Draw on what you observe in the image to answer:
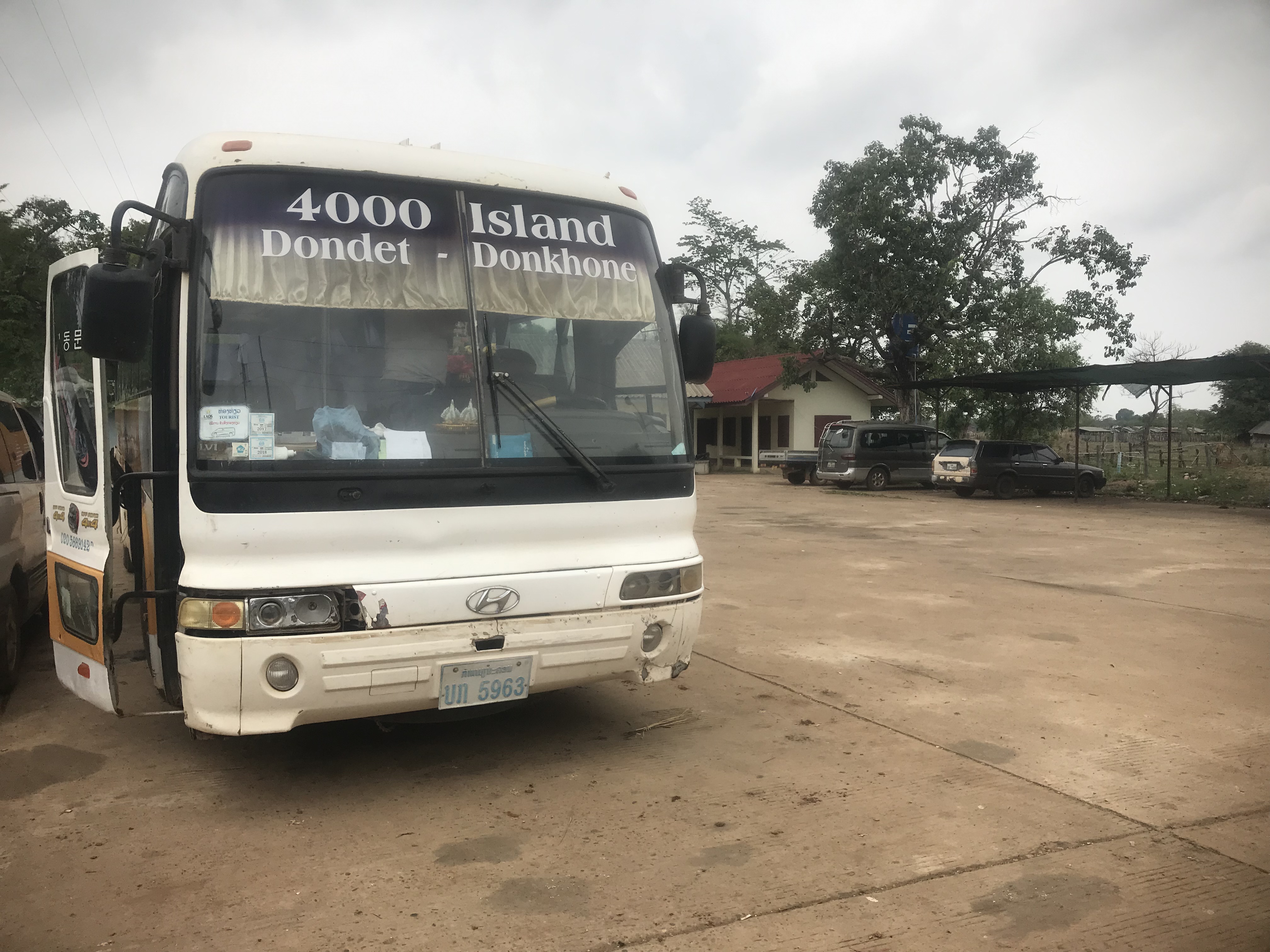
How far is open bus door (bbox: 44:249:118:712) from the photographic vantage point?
4.50m

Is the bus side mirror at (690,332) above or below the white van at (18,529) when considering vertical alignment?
above

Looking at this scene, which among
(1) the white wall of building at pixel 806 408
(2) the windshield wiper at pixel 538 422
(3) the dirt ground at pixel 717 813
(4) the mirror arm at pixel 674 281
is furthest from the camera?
(1) the white wall of building at pixel 806 408

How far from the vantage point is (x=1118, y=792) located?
15.4 ft

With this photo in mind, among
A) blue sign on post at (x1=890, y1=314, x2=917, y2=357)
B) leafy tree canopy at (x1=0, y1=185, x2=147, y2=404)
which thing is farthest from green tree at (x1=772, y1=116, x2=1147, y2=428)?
leafy tree canopy at (x1=0, y1=185, x2=147, y2=404)

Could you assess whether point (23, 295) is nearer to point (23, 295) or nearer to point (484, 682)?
point (23, 295)

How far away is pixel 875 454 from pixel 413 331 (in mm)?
24545

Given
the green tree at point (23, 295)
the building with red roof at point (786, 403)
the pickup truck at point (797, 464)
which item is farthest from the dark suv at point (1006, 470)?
the green tree at point (23, 295)

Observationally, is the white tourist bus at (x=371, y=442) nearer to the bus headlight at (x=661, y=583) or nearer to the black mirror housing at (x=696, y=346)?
the bus headlight at (x=661, y=583)

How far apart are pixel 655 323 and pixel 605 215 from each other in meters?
0.59

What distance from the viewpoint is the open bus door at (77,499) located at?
177 inches

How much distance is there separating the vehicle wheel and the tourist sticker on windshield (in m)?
3.22

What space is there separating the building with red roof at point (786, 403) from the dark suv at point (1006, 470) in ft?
34.1

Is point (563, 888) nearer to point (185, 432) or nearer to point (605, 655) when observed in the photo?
point (605, 655)

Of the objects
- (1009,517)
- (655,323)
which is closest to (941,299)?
(1009,517)
